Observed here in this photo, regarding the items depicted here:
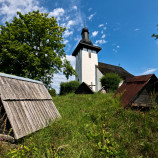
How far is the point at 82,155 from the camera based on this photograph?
5.97 feet

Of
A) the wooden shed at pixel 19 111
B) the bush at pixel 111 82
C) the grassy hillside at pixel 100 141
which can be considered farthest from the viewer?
the bush at pixel 111 82

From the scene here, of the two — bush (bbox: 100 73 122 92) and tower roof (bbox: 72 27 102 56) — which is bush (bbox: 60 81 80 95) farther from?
tower roof (bbox: 72 27 102 56)

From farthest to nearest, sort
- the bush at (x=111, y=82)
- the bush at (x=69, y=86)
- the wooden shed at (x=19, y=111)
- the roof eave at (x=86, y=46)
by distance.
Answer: the roof eave at (x=86, y=46), the bush at (x=69, y=86), the bush at (x=111, y=82), the wooden shed at (x=19, y=111)

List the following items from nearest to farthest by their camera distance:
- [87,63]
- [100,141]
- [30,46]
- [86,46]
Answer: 1. [100,141]
2. [30,46]
3. [87,63]
4. [86,46]

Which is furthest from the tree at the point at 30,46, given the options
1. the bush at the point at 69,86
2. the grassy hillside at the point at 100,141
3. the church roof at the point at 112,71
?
the church roof at the point at 112,71

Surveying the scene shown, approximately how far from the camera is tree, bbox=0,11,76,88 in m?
9.68

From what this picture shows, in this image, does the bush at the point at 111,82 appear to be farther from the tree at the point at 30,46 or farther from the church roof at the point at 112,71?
the tree at the point at 30,46

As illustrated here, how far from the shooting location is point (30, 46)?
35.1 feet

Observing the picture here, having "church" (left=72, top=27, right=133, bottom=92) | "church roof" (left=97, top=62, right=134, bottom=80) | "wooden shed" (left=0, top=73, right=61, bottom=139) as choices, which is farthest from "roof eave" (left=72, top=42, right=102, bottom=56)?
"wooden shed" (left=0, top=73, right=61, bottom=139)

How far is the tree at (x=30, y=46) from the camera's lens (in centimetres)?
968

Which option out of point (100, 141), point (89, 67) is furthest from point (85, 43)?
point (100, 141)

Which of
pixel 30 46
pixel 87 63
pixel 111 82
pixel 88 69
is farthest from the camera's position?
pixel 87 63

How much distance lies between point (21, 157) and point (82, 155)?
1232 mm

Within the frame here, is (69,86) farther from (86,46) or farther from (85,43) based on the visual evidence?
(85,43)
